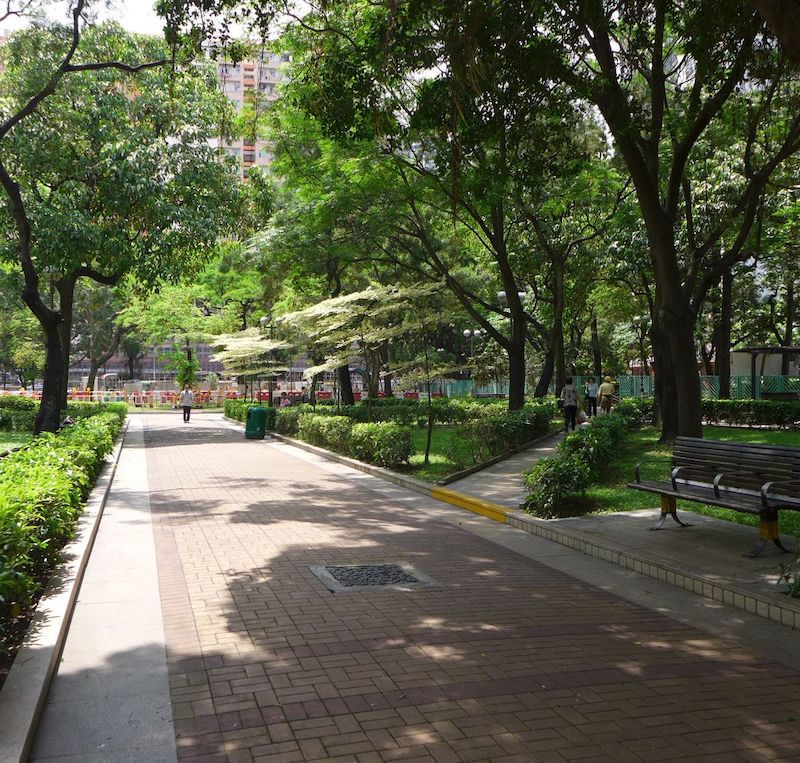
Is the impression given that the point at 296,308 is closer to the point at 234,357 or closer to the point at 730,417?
the point at 234,357

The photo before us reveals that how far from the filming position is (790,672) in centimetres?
461

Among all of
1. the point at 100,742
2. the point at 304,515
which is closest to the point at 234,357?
the point at 304,515

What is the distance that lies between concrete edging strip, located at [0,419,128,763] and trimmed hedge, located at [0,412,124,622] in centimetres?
15

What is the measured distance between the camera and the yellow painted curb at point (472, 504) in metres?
9.94

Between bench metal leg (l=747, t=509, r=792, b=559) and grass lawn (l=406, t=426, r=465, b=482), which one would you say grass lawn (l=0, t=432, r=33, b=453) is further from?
bench metal leg (l=747, t=509, r=792, b=559)

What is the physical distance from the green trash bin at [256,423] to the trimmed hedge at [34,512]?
43.4 ft

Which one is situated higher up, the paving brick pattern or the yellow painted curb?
the yellow painted curb

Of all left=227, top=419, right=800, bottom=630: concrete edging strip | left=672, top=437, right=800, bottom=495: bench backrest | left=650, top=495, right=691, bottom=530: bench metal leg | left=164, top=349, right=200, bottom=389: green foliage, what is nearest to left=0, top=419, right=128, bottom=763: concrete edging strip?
left=227, top=419, right=800, bottom=630: concrete edging strip

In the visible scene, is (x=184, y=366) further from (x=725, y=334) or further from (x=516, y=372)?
(x=725, y=334)

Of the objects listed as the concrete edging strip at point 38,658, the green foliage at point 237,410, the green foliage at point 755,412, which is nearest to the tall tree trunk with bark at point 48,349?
the concrete edging strip at point 38,658

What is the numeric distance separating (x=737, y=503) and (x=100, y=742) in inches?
232

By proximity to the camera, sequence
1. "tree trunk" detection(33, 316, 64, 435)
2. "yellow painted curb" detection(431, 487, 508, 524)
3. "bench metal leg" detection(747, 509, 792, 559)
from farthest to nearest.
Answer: "tree trunk" detection(33, 316, 64, 435) → "yellow painted curb" detection(431, 487, 508, 524) → "bench metal leg" detection(747, 509, 792, 559)

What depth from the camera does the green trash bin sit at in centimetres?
2412

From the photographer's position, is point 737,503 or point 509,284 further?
point 509,284
